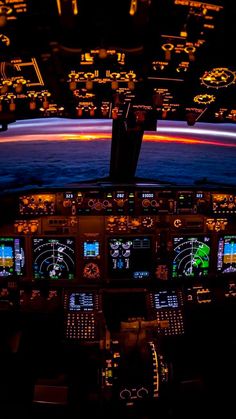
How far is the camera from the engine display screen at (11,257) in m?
3.99

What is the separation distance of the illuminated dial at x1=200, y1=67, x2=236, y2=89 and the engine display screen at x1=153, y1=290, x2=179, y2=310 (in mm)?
2333

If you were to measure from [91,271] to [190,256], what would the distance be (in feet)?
3.36

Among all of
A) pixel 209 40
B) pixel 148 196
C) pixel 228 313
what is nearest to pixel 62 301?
pixel 148 196

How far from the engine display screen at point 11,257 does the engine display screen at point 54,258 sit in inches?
5.4

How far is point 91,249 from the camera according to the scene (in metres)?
4.05

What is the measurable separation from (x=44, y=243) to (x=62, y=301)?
23.7 inches

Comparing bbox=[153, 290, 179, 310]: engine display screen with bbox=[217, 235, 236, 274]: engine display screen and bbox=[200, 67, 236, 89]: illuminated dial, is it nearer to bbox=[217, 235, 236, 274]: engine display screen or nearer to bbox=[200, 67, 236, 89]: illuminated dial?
bbox=[217, 235, 236, 274]: engine display screen

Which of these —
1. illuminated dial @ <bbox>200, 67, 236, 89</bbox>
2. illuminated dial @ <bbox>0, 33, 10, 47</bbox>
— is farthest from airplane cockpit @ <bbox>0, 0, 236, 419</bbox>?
illuminated dial @ <bbox>0, 33, 10, 47</bbox>

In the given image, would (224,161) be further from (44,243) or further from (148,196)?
(44,243)

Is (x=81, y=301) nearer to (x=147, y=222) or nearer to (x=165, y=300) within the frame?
(x=165, y=300)

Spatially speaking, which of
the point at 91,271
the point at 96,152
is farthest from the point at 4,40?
the point at 96,152

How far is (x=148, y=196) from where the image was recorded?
4035 millimetres

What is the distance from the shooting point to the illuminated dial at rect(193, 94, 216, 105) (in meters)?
2.63

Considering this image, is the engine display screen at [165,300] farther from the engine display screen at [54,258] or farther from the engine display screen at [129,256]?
the engine display screen at [54,258]
